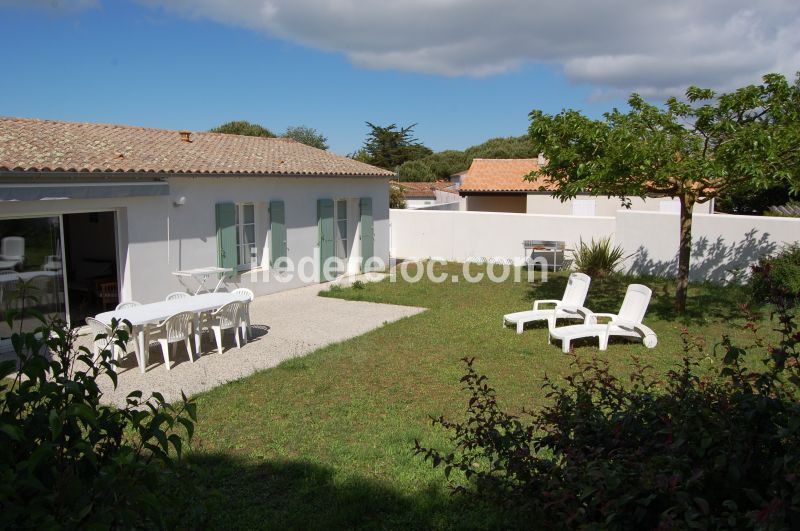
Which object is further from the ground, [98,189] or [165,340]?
[98,189]

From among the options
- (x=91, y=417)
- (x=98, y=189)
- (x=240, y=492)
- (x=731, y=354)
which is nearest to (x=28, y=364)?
(x=91, y=417)

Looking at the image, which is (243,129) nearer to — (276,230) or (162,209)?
(276,230)

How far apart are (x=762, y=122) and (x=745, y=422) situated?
10778mm

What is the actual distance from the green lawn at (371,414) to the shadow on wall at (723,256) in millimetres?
2849

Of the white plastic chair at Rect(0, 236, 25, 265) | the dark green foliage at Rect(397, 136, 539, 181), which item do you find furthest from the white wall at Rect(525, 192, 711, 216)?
the dark green foliage at Rect(397, 136, 539, 181)

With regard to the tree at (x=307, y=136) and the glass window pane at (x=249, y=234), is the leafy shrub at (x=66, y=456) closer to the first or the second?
the glass window pane at (x=249, y=234)

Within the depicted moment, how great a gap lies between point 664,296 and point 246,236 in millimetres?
10876

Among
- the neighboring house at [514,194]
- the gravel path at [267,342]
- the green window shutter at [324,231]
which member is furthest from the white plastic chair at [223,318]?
the neighboring house at [514,194]

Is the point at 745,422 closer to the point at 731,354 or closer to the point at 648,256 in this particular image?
the point at 731,354

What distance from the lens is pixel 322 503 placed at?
5102 millimetres

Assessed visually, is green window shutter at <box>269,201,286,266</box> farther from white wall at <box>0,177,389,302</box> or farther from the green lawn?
the green lawn

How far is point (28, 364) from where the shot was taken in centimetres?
210

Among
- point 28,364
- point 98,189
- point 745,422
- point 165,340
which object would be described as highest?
point 98,189

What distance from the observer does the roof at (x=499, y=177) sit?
29359mm
